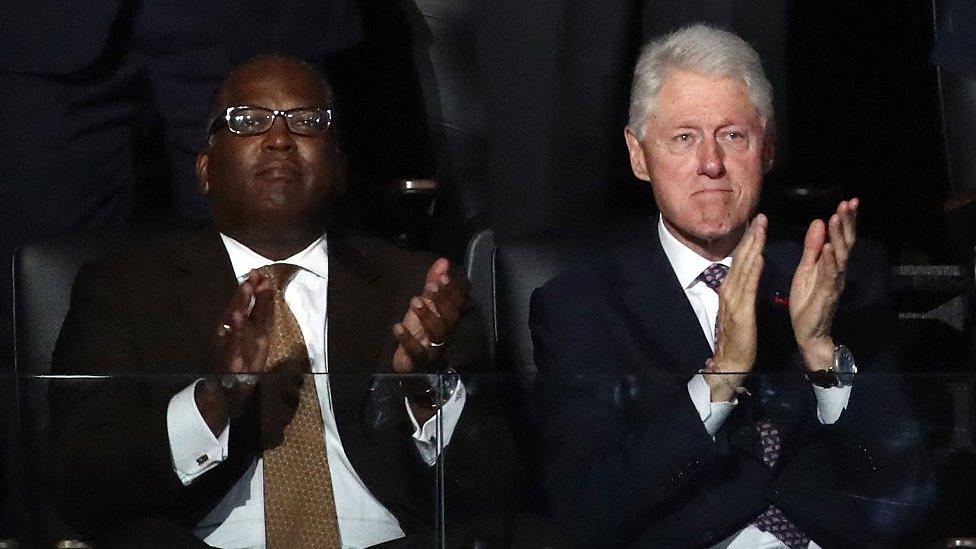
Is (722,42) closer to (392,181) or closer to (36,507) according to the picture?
(392,181)

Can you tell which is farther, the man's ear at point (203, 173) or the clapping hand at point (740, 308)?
the man's ear at point (203, 173)

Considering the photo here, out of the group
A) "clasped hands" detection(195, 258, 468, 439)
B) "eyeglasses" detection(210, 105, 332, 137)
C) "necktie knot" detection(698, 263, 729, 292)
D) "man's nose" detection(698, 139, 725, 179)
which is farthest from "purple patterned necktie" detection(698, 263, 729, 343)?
"eyeglasses" detection(210, 105, 332, 137)

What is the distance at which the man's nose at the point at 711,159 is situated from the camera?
6.59 ft

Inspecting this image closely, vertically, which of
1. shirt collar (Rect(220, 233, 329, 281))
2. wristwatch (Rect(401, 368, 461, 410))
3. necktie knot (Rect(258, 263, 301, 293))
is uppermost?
shirt collar (Rect(220, 233, 329, 281))

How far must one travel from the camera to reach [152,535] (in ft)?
4.68

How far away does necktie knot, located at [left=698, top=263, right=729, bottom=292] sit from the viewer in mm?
2016

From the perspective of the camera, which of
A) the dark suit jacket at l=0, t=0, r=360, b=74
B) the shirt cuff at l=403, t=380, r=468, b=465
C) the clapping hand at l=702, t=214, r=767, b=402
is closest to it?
the shirt cuff at l=403, t=380, r=468, b=465

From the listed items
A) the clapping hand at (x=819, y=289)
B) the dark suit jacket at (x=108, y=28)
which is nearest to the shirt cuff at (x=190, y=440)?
the clapping hand at (x=819, y=289)

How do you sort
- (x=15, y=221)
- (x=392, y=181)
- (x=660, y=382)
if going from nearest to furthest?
(x=660, y=382) < (x=15, y=221) < (x=392, y=181)

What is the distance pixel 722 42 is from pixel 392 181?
2.26 feet

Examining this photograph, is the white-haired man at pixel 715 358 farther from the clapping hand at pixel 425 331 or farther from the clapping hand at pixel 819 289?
the clapping hand at pixel 425 331

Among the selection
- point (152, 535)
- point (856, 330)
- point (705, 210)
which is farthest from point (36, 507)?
point (856, 330)

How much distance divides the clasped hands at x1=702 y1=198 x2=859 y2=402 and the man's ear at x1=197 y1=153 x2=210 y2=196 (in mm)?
685

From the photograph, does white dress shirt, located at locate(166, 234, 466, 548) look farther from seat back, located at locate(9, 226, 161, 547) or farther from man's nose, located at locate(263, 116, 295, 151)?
man's nose, located at locate(263, 116, 295, 151)
